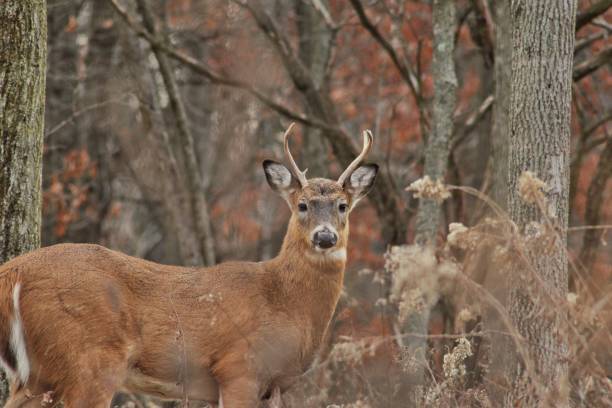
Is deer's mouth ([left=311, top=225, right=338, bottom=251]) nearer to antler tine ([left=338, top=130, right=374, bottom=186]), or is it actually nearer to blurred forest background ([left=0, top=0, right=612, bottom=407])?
antler tine ([left=338, top=130, right=374, bottom=186])

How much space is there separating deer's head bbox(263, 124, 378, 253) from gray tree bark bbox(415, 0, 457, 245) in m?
1.84

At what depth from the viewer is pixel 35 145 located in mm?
7031

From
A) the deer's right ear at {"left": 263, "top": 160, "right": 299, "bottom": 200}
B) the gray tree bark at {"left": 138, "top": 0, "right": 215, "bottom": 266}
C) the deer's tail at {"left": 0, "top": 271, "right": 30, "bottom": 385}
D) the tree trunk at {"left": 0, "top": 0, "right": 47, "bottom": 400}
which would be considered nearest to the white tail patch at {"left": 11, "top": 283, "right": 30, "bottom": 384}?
the deer's tail at {"left": 0, "top": 271, "right": 30, "bottom": 385}

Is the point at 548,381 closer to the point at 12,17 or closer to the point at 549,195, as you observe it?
the point at 549,195

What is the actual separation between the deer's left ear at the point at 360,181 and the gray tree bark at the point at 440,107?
1779mm

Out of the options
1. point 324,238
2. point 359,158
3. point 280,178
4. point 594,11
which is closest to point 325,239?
point 324,238

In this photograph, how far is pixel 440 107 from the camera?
9633mm

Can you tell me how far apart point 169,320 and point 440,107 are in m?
3.97

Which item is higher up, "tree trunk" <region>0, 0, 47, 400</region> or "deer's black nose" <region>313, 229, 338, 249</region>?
"tree trunk" <region>0, 0, 47, 400</region>

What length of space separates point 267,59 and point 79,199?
12.4 feet

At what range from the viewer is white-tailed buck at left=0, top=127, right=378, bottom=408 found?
6164 mm

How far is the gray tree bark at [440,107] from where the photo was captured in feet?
31.6

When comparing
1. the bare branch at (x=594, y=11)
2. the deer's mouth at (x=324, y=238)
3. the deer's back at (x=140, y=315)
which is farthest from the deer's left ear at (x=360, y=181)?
the bare branch at (x=594, y=11)

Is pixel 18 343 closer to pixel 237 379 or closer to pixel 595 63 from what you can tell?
pixel 237 379
